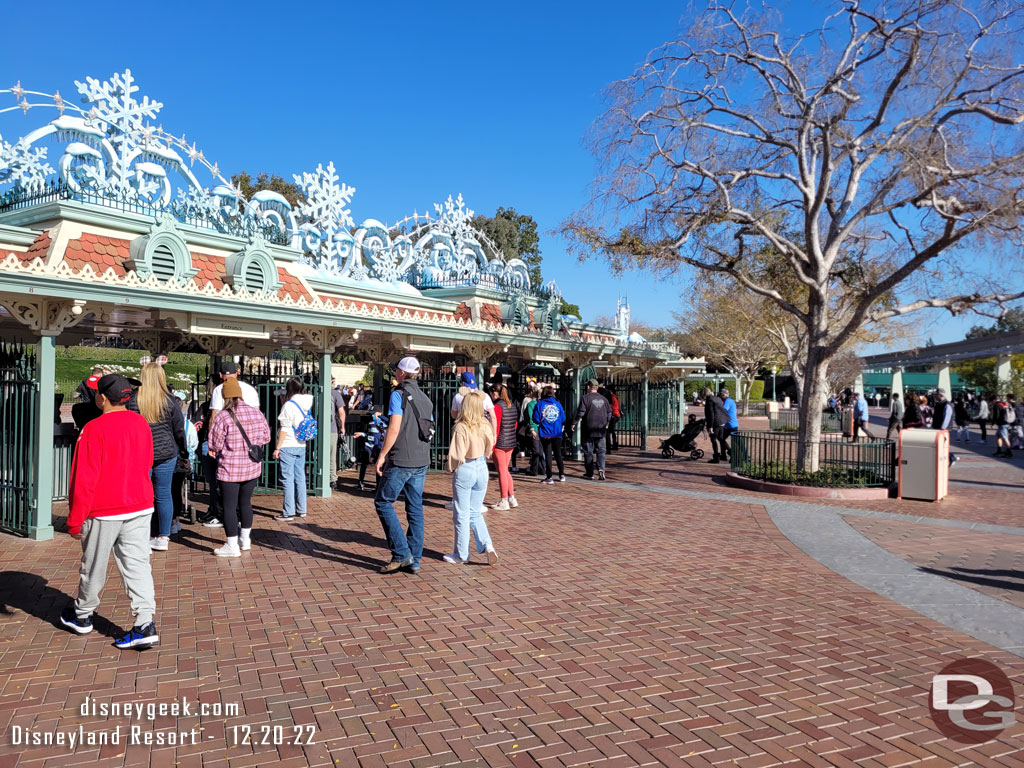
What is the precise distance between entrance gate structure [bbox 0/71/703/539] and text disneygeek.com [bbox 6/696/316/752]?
4792mm

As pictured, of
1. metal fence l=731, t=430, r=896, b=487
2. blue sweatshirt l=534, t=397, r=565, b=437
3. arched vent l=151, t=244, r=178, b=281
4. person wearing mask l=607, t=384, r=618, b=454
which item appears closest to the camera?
arched vent l=151, t=244, r=178, b=281

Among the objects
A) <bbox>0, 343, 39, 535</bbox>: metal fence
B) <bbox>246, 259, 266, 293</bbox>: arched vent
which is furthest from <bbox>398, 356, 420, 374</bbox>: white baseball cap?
<bbox>246, 259, 266, 293</bbox>: arched vent

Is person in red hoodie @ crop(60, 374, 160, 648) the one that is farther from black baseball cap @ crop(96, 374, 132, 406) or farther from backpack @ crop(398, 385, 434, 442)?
backpack @ crop(398, 385, 434, 442)

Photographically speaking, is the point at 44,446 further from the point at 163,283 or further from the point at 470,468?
the point at 470,468

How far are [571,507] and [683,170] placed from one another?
644 cm

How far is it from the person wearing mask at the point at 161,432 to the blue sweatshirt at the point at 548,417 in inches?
222

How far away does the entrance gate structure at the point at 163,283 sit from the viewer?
25.8 ft

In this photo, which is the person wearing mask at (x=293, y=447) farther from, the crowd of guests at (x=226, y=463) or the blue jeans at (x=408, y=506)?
the blue jeans at (x=408, y=506)

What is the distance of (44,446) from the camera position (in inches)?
304

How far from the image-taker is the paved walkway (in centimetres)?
357

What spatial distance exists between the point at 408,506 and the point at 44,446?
4191mm

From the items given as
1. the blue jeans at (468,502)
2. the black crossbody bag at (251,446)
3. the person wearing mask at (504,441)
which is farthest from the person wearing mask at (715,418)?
the black crossbody bag at (251,446)

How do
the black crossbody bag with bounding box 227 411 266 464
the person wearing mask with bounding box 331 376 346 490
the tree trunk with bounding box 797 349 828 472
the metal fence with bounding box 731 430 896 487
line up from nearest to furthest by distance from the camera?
the black crossbody bag with bounding box 227 411 266 464, the person wearing mask with bounding box 331 376 346 490, the metal fence with bounding box 731 430 896 487, the tree trunk with bounding box 797 349 828 472

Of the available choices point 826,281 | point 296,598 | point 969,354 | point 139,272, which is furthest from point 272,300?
point 969,354
